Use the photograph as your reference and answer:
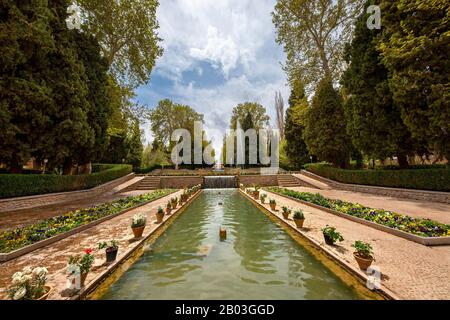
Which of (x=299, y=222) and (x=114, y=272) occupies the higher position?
(x=299, y=222)

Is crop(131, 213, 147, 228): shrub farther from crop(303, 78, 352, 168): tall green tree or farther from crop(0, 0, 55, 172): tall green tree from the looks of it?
crop(303, 78, 352, 168): tall green tree

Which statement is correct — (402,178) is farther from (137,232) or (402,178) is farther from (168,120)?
(168,120)

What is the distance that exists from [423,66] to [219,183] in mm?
23399

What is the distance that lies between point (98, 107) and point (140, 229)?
1840 cm

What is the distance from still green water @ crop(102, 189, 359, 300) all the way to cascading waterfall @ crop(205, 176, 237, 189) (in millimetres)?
20221

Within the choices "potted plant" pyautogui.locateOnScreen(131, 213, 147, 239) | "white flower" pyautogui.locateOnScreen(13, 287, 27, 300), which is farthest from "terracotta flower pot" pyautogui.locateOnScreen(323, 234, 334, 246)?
"white flower" pyautogui.locateOnScreen(13, 287, 27, 300)

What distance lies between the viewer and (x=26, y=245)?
704 centimetres

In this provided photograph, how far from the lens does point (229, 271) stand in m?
5.79

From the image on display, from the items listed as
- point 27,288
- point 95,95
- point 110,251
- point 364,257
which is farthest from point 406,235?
point 95,95

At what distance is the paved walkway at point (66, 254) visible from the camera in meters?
4.92

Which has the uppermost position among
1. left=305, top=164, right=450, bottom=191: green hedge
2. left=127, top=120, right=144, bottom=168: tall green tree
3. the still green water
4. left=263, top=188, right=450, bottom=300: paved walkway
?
left=127, top=120, right=144, bottom=168: tall green tree

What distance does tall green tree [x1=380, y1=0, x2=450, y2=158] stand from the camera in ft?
43.0

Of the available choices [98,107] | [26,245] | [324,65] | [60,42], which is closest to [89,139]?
[98,107]
